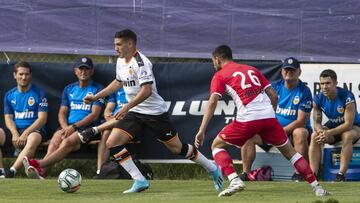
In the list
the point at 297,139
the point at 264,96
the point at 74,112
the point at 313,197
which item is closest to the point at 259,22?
the point at 297,139

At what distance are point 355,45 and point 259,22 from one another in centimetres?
155

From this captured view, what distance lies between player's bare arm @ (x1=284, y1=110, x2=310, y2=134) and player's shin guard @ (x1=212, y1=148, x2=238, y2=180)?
3152mm

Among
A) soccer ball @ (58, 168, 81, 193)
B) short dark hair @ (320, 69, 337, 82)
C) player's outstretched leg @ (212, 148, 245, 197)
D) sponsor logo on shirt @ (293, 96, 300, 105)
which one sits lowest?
soccer ball @ (58, 168, 81, 193)

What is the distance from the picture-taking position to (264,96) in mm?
11297

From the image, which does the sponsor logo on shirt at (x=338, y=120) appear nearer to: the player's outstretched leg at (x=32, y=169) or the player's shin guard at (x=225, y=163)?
the player's shin guard at (x=225, y=163)

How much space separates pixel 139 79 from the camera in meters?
11.8

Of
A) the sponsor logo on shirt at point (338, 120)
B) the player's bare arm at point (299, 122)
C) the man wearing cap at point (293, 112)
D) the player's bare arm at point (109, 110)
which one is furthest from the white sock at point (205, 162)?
the player's bare arm at point (109, 110)

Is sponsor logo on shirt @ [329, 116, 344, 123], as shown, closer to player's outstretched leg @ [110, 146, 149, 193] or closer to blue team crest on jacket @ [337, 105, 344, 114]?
blue team crest on jacket @ [337, 105, 344, 114]

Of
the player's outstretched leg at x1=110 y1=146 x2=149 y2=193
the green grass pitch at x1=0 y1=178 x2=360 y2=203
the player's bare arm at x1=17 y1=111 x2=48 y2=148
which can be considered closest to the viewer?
the green grass pitch at x1=0 y1=178 x2=360 y2=203

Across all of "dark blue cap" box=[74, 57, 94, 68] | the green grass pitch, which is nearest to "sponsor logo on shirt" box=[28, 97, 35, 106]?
"dark blue cap" box=[74, 57, 94, 68]

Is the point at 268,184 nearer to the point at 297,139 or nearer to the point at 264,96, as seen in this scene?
the point at 297,139

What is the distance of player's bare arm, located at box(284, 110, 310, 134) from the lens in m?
14.2

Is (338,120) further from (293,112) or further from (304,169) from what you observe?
(304,169)

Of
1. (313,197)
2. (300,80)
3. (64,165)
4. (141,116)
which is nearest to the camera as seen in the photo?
(313,197)
